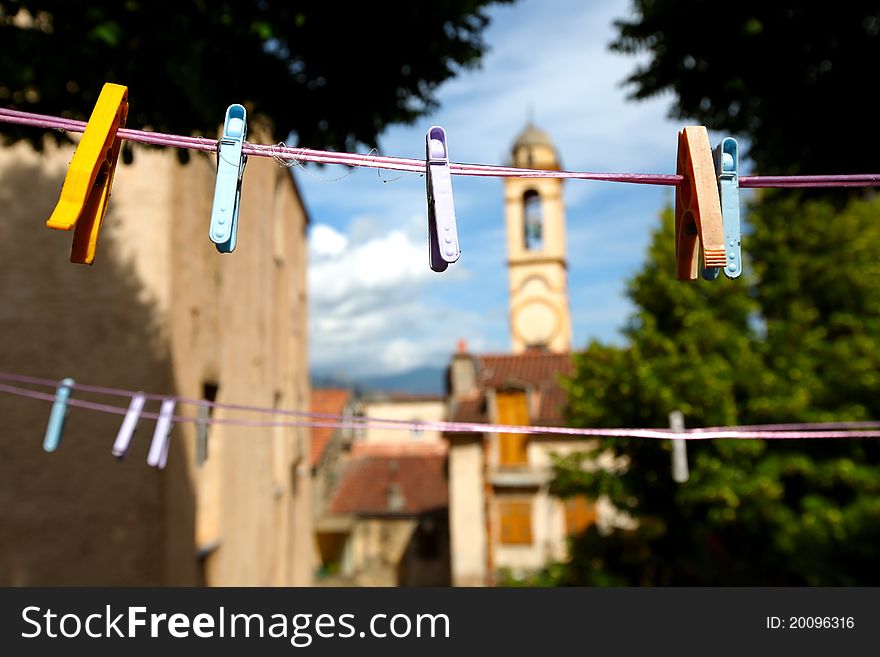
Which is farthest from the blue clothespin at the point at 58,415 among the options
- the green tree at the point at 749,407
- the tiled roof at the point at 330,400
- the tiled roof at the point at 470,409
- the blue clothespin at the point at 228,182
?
the tiled roof at the point at 330,400

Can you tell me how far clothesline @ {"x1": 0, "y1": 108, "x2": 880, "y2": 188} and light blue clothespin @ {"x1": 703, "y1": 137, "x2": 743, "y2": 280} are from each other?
128 millimetres

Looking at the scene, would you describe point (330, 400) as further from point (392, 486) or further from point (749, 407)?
point (749, 407)

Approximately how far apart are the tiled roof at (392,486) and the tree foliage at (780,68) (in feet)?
67.9

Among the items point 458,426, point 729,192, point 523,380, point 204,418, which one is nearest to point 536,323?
point 523,380

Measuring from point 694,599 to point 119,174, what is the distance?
7.26 meters

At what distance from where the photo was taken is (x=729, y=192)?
2.53m

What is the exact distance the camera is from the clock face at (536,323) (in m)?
36.7

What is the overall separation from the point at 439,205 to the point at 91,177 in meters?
1.07

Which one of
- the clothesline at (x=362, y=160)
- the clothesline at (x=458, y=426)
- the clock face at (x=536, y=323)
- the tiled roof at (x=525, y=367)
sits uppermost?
the clock face at (x=536, y=323)

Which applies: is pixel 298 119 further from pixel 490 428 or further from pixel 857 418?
pixel 857 418

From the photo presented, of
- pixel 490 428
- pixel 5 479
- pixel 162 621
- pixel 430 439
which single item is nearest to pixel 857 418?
pixel 490 428

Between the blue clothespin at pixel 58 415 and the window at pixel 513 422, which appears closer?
the blue clothespin at pixel 58 415

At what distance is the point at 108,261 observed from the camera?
8016mm

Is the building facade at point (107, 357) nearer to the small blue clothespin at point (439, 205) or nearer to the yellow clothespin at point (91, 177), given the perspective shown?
the yellow clothespin at point (91, 177)
